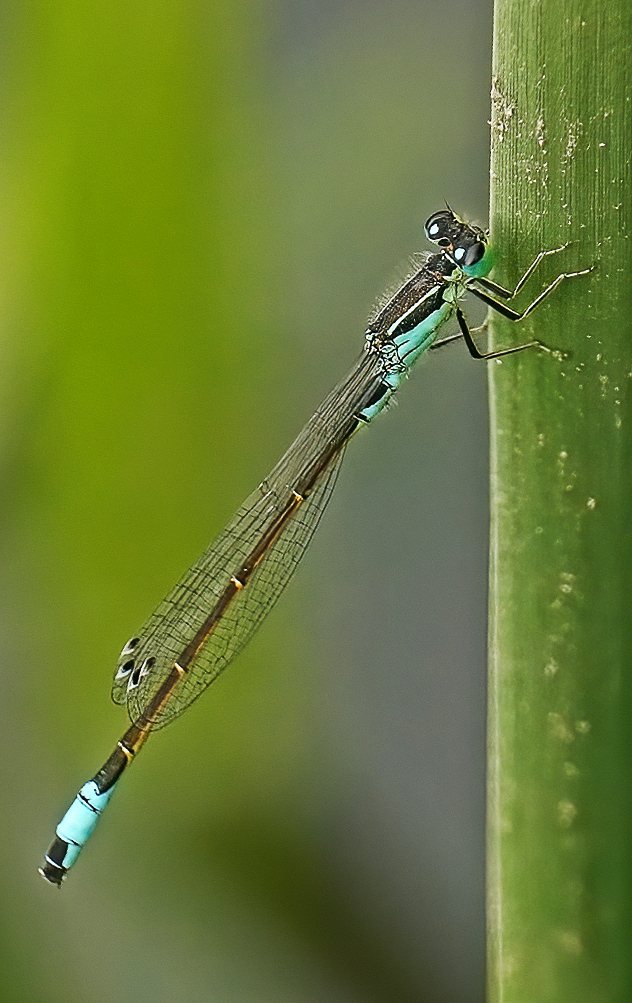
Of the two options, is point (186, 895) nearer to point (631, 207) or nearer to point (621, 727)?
point (621, 727)

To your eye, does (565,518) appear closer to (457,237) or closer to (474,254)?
(474,254)

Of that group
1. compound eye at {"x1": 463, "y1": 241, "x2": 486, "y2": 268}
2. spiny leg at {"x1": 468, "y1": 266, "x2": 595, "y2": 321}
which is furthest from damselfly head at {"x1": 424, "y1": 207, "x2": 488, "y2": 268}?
spiny leg at {"x1": 468, "y1": 266, "x2": 595, "y2": 321}

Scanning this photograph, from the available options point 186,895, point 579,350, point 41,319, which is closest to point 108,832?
point 186,895

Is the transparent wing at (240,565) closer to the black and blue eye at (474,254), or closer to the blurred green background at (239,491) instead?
the blurred green background at (239,491)

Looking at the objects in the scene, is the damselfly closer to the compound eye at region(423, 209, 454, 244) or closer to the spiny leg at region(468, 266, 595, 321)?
the compound eye at region(423, 209, 454, 244)

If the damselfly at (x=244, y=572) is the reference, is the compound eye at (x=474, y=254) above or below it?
above

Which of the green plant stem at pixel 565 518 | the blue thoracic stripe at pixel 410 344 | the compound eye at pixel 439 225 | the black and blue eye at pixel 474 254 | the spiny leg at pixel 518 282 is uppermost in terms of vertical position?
the compound eye at pixel 439 225

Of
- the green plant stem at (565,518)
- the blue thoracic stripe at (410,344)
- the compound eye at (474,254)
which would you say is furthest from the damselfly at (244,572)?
the green plant stem at (565,518)
